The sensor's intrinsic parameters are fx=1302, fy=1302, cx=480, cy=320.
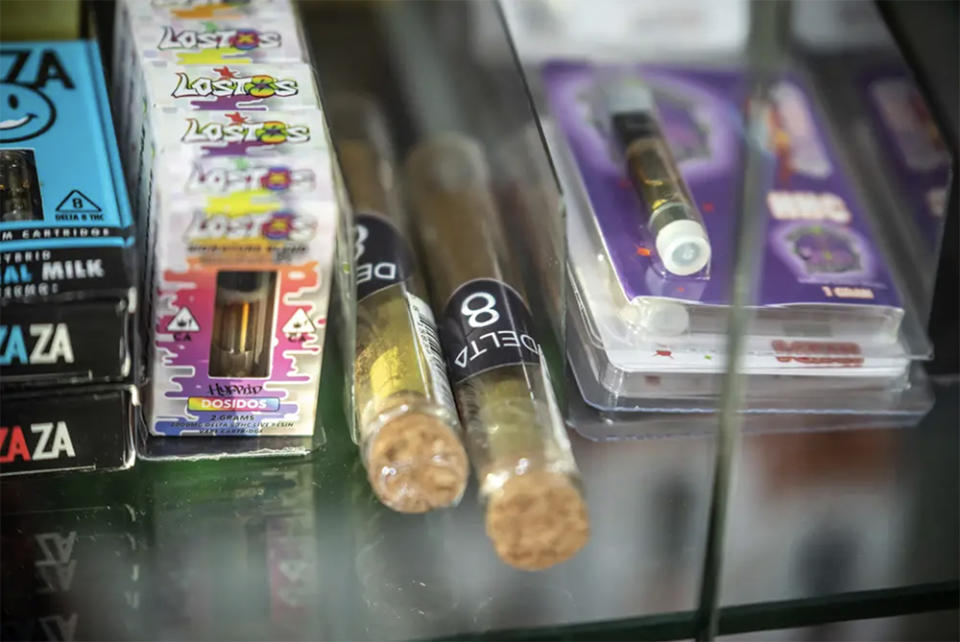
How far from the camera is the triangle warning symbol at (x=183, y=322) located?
20.6 inches

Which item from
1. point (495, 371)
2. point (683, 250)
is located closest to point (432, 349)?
point (495, 371)

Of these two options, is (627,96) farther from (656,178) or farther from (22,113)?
(22,113)

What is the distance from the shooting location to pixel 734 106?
74 cm

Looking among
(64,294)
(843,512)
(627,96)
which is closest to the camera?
(64,294)

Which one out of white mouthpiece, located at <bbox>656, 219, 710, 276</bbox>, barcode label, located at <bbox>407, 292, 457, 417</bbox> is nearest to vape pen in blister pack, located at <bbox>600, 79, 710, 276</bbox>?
white mouthpiece, located at <bbox>656, 219, 710, 276</bbox>

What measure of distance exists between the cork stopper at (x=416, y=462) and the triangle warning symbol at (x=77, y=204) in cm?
14

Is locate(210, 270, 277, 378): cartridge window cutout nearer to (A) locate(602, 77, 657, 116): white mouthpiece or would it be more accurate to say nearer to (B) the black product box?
(B) the black product box

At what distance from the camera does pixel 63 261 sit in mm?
490

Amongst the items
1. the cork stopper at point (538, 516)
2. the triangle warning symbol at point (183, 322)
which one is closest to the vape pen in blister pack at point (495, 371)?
the cork stopper at point (538, 516)

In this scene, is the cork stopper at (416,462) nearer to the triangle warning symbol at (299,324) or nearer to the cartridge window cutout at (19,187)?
the triangle warning symbol at (299,324)

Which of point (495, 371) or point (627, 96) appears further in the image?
point (627, 96)

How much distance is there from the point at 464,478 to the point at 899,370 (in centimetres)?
24

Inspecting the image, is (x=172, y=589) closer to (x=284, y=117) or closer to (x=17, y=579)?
(x=17, y=579)

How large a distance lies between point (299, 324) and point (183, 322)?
46 mm
